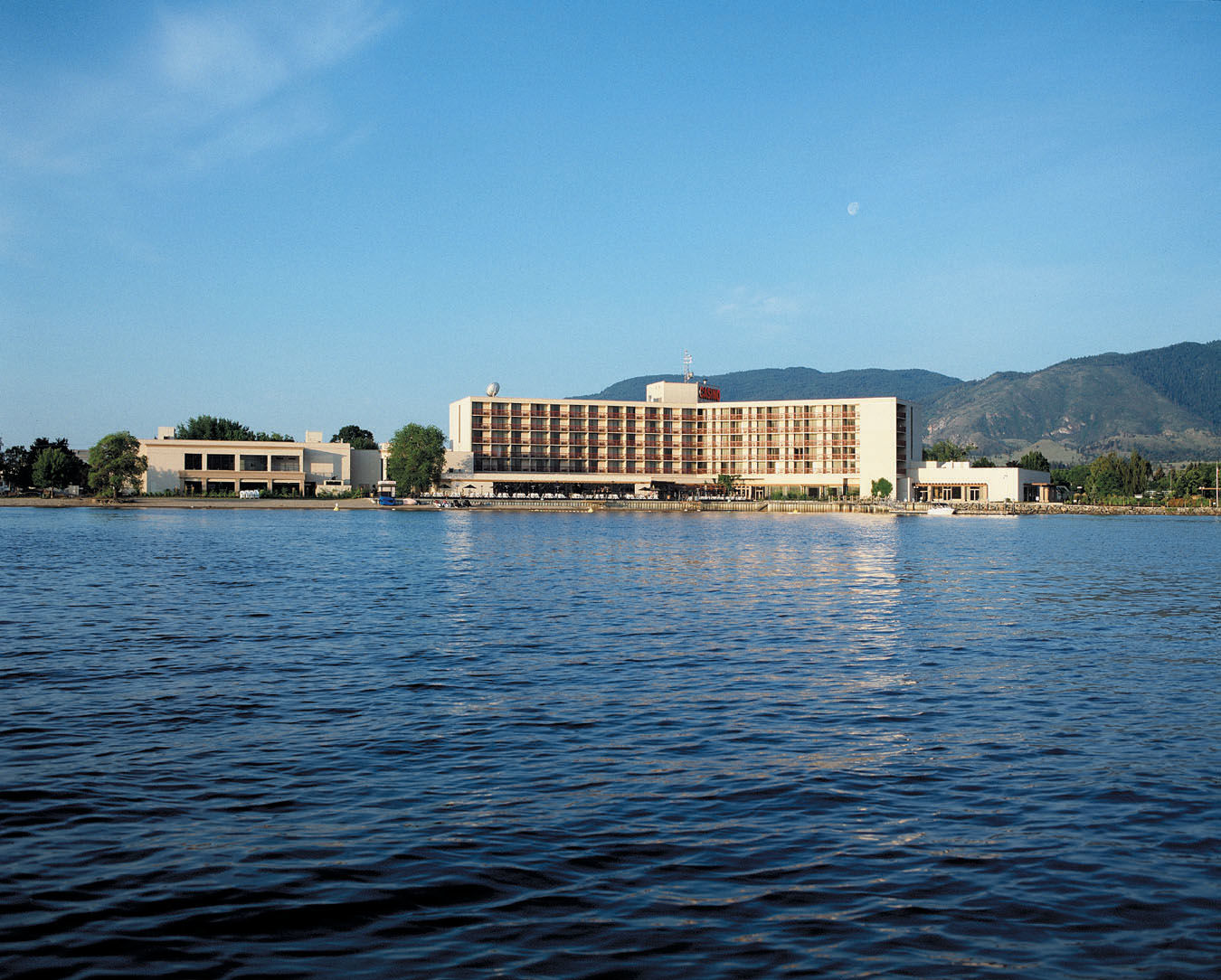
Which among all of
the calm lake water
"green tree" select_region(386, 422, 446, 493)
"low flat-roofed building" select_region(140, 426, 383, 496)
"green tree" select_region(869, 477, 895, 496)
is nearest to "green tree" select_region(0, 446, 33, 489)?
"low flat-roofed building" select_region(140, 426, 383, 496)

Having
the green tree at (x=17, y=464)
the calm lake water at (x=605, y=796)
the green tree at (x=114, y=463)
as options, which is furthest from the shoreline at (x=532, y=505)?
the calm lake water at (x=605, y=796)

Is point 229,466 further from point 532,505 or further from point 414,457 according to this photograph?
point 532,505

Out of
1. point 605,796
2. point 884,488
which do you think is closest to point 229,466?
point 884,488

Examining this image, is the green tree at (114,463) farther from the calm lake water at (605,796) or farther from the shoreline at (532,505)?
the calm lake water at (605,796)

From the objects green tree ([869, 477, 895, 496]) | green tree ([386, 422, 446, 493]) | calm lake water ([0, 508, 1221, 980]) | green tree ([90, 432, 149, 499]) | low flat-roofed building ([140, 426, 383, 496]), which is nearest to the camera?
calm lake water ([0, 508, 1221, 980])

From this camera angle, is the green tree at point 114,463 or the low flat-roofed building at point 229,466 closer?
the green tree at point 114,463

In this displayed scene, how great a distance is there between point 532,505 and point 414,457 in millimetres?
24298

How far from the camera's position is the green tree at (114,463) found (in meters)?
166

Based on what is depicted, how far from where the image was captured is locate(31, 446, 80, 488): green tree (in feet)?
625

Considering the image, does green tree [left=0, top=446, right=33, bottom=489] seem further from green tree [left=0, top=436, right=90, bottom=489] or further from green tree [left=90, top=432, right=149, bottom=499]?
green tree [left=90, top=432, right=149, bottom=499]

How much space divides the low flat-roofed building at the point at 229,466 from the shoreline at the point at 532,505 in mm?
6634

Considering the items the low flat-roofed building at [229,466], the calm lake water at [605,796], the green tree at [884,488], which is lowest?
the calm lake water at [605,796]

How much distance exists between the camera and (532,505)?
186625 millimetres

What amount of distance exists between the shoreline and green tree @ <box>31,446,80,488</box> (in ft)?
25.2
